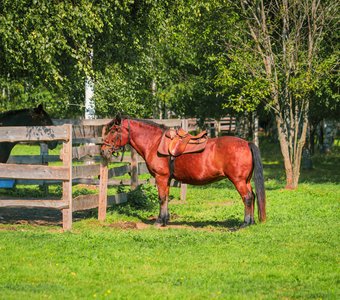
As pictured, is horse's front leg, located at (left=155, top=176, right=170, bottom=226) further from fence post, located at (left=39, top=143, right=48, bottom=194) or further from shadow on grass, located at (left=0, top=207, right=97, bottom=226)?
fence post, located at (left=39, top=143, right=48, bottom=194)

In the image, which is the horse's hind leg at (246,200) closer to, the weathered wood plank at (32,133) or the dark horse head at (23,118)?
the weathered wood plank at (32,133)

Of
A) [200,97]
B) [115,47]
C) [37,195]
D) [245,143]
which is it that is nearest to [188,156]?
[245,143]

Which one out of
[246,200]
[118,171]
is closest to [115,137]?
[118,171]

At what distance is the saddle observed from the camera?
14.4 m

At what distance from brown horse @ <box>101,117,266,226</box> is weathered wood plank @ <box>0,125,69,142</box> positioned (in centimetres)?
125

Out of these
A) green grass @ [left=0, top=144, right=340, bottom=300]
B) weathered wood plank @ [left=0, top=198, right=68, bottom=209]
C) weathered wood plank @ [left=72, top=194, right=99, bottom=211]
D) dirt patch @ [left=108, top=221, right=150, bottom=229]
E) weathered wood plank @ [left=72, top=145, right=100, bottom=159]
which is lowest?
dirt patch @ [left=108, top=221, right=150, bottom=229]

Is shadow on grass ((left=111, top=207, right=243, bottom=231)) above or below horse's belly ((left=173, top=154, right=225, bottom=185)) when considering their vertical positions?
below

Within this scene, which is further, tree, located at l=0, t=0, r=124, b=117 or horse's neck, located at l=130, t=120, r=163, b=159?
horse's neck, located at l=130, t=120, r=163, b=159

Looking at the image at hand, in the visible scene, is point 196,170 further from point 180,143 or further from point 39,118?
point 39,118

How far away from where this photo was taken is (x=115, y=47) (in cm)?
1764

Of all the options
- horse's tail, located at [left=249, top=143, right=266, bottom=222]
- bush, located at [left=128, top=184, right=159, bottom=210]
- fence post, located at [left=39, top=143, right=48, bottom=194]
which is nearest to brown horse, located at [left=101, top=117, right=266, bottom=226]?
horse's tail, located at [left=249, top=143, right=266, bottom=222]

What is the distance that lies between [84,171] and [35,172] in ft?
6.47

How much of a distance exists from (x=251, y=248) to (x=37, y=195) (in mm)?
10442

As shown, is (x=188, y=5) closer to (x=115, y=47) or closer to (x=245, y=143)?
(x=115, y=47)
